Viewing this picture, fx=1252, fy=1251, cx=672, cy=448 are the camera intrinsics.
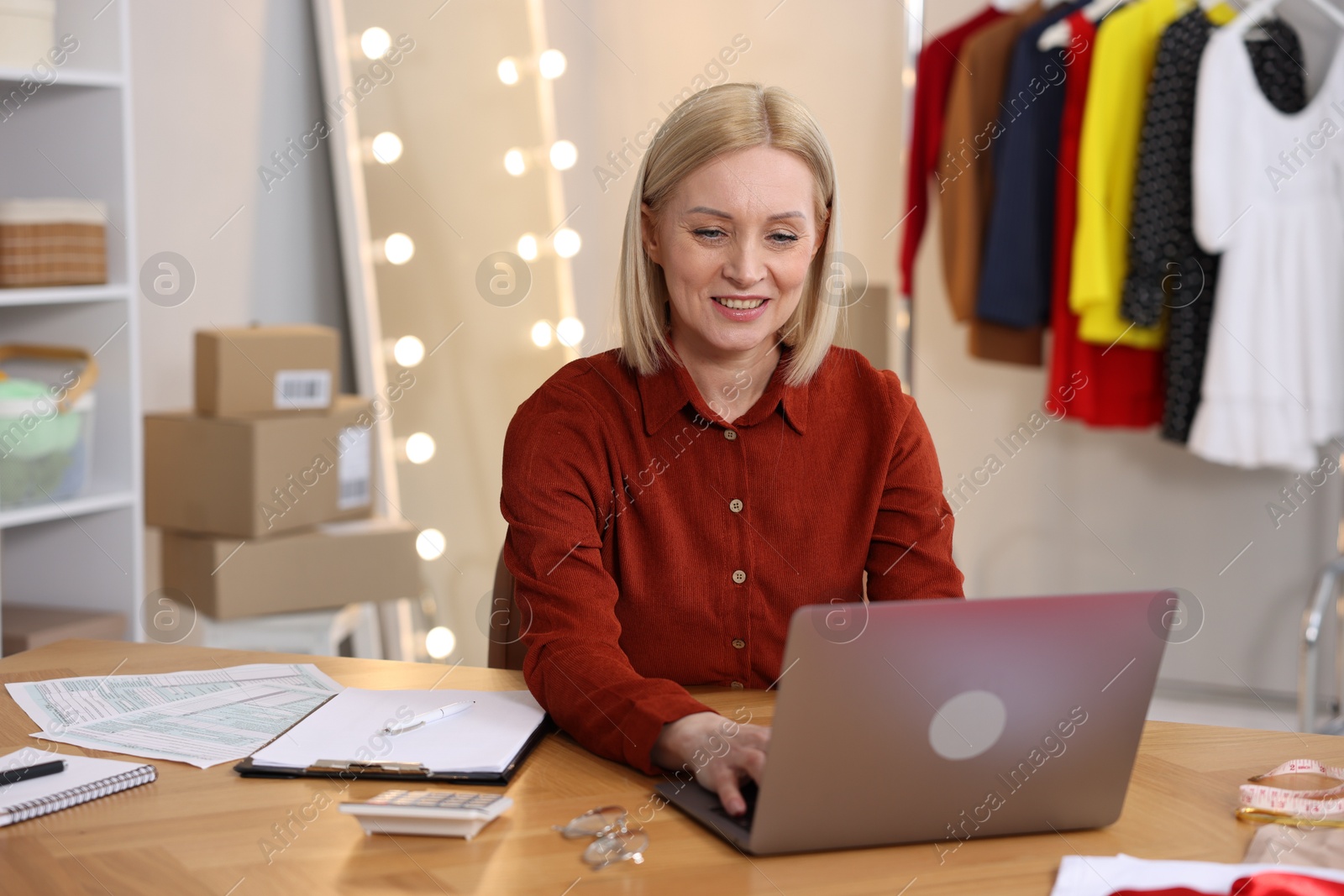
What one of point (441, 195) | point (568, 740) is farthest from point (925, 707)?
point (441, 195)

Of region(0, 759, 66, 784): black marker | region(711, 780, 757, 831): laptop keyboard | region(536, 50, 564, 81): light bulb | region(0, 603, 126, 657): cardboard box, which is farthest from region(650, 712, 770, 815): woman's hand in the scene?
region(536, 50, 564, 81): light bulb

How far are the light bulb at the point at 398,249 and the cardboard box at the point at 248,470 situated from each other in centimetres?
63

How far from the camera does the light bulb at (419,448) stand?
10.3ft

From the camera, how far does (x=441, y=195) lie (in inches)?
124

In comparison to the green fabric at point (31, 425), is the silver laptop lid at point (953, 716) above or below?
below

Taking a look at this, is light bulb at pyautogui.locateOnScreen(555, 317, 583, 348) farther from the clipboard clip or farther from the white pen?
the clipboard clip

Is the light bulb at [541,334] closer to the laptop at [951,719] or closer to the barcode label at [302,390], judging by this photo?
the barcode label at [302,390]

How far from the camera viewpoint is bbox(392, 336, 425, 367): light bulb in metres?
3.13

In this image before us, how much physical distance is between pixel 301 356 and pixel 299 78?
91 cm

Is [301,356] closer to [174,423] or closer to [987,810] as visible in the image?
[174,423]

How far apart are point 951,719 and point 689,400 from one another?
2.04 feet

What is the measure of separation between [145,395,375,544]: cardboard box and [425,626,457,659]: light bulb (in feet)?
2.06

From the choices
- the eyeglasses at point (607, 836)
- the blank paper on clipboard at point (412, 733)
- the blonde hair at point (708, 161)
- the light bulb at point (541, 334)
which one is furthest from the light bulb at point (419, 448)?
the eyeglasses at point (607, 836)

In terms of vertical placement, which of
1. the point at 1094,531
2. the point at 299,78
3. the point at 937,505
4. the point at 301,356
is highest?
the point at 299,78
